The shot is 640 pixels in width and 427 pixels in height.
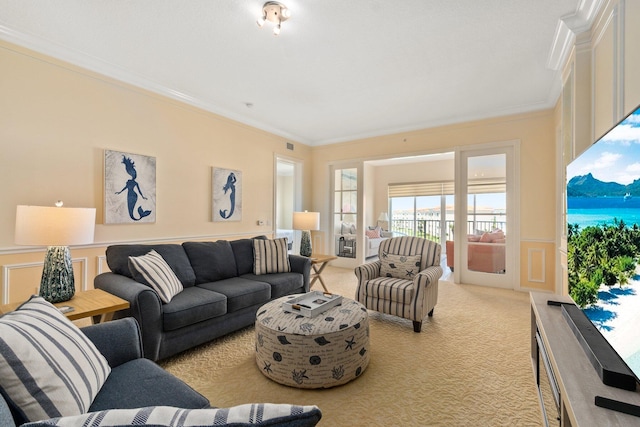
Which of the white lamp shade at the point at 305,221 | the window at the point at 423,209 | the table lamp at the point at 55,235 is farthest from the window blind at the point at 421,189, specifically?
the table lamp at the point at 55,235

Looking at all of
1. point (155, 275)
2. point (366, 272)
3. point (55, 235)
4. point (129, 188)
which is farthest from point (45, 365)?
point (129, 188)

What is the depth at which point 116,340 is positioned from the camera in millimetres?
1472

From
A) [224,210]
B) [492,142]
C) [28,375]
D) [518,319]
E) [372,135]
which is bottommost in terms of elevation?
[518,319]

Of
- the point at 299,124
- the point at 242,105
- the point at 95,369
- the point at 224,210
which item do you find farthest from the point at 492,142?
the point at 95,369

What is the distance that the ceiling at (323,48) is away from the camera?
2289 mm

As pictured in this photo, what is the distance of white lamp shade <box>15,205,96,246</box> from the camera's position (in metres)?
1.93

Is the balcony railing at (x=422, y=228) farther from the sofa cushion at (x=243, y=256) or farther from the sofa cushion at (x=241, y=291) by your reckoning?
the sofa cushion at (x=241, y=291)

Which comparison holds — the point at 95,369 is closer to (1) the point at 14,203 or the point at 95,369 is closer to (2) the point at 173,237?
(1) the point at 14,203

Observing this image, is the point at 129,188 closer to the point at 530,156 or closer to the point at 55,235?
the point at 55,235

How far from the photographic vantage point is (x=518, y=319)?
3.25 metres

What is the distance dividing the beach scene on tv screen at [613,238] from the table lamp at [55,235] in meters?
2.99

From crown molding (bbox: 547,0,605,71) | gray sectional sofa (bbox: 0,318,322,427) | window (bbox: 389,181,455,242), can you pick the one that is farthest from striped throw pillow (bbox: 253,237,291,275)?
window (bbox: 389,181,455,242)

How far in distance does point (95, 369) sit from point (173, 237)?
2843mm

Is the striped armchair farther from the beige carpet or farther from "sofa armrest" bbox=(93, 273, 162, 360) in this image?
"sofa armrest" bbox=(93, 273, 162, 360)
